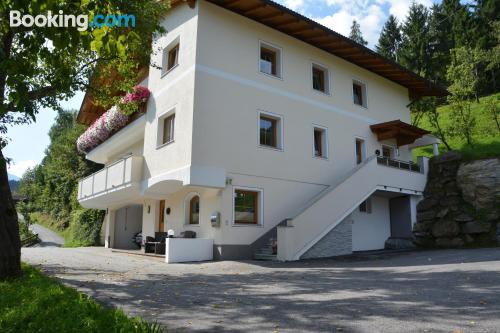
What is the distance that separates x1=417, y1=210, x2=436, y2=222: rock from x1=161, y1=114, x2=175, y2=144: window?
40.1ft

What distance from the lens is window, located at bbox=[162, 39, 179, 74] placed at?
1653cm

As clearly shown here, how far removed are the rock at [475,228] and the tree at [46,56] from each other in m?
14.6

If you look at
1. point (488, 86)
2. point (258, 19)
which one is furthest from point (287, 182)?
point (488, 86)

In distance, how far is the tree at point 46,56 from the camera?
425 cm

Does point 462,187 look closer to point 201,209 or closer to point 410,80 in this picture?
point 410,80

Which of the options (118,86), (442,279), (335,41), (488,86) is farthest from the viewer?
(488,86)

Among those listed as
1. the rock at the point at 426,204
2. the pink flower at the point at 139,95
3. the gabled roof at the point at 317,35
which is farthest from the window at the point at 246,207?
the rock at the point at 426,204

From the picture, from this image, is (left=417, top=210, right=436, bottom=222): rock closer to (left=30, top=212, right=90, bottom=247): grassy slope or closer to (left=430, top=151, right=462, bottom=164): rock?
(left=430, top=151, right=462, bottom=164): rock

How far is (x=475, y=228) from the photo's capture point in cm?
1703

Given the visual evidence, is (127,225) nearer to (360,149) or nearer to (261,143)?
(261,143)

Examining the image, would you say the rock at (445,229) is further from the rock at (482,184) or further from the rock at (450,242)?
the rock at (482,184)

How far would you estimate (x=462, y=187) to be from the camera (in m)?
18.5

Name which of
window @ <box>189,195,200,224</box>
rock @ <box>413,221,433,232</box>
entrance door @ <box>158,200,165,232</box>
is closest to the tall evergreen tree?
rock @ <box>413,221,433,232</box>

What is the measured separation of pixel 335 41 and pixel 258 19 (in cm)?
373
